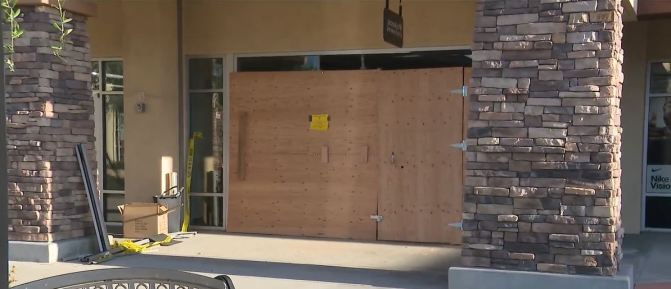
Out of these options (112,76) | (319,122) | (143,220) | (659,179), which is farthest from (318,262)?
(659,179)

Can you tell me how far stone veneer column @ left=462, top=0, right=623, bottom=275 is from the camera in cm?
554

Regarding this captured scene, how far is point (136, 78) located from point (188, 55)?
0.87m

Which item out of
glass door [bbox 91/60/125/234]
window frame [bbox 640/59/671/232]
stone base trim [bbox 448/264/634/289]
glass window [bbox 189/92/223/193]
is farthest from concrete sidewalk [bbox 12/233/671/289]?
glass door [bbox 91/60/125/234]

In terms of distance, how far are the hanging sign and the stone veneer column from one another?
1915mm

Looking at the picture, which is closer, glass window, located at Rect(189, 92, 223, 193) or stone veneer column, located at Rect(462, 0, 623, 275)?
stone veneer column, located at Rect(462, 0, 623, 275)

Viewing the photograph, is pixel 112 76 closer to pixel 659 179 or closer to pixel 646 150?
pixel 646 150

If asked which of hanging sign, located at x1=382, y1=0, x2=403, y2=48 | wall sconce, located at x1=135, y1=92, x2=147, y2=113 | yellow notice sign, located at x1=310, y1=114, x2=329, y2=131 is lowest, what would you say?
yellow notice sign, located at x1=310, y1=114, x2=329, y2=131

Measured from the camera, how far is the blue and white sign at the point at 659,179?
9.46 m

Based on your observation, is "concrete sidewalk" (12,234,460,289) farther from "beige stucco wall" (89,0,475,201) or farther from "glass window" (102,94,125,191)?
"glass window" (102,94,125,191)

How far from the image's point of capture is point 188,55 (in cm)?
1002

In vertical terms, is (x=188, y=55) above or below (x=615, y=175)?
above

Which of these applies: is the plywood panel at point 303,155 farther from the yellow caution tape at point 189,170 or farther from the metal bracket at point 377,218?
the yellow caution tape at point 189,170

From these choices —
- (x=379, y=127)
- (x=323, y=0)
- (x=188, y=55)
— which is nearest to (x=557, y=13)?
(x=379, y=127)

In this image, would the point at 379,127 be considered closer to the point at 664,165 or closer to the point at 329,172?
the point at 329,172
